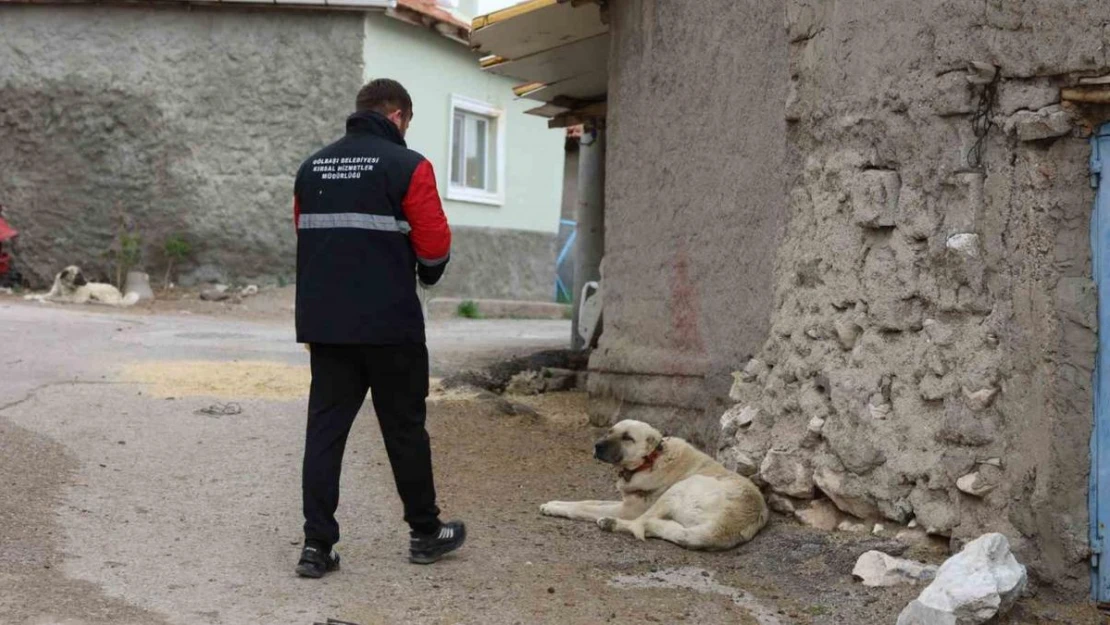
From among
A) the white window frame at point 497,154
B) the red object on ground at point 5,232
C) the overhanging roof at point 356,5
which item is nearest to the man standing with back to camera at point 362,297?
the overhanging roof at point 356,5

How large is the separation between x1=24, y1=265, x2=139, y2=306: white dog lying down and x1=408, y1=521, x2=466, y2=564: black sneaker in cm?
1286

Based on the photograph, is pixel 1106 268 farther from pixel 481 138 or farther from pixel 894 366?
pixel 481 138

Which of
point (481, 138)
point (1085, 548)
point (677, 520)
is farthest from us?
point (481, 138)

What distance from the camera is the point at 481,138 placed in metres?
21.9

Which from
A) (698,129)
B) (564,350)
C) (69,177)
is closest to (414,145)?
(69,177)

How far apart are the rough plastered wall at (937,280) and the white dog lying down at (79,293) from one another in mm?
12878

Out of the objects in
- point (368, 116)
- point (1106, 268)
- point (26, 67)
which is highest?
point (26, 67)

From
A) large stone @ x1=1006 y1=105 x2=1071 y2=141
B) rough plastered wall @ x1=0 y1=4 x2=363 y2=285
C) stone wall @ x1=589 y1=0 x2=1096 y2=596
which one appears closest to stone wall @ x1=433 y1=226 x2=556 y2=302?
rough plastered wall @ x1=0 y1=4 x2=363 y2=285

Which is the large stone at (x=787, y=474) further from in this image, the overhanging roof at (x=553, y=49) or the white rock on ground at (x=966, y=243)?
the overhanging roof at (x=553, y=49)

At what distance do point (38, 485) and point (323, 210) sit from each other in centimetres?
233

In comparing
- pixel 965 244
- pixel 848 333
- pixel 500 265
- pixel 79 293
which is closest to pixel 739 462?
pixel 848 333

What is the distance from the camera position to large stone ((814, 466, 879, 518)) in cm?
558

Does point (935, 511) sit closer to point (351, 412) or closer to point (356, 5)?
point (351, 412)

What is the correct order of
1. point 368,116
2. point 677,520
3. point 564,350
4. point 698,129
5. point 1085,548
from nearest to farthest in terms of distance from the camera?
point 1085,548
point 368,116
point 677,520
point 698,129
point 564,350
